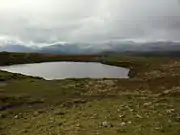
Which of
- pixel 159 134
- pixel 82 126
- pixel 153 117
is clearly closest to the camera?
pixel 159 134

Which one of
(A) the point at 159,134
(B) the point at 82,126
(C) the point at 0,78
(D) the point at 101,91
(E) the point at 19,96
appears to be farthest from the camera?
(C) the point at 0,78

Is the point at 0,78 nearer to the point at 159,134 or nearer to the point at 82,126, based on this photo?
the point at 82,126

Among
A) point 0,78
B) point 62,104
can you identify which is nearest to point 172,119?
point 62,104

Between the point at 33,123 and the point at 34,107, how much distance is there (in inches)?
405

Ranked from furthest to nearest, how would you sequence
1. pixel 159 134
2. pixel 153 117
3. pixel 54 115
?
pixel 54 115 < pixel 153 117 < pixel 159 134

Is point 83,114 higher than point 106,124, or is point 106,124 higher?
point 106,124

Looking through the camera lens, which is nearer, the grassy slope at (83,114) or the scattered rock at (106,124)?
the grassy slope at (83,114)

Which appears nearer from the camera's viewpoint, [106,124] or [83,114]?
[106,124]

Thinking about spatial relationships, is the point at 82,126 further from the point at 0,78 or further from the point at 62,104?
the point at 0,78

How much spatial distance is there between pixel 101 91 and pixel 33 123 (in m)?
21.5

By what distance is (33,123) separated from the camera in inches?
1065

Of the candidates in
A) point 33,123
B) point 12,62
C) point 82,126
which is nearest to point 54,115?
point 33,123

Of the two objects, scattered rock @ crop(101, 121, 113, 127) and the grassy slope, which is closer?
the grassy slope

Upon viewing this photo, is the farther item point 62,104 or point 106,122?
point 62,104
